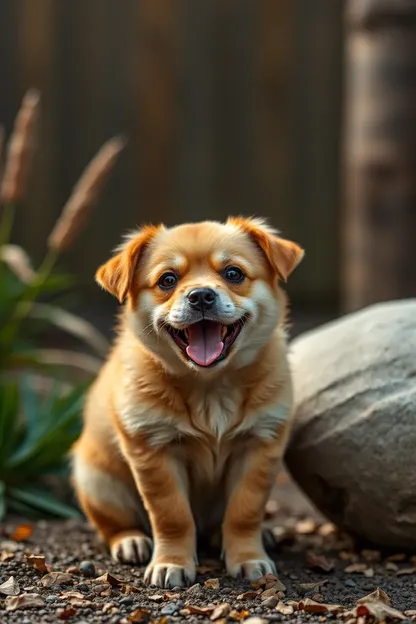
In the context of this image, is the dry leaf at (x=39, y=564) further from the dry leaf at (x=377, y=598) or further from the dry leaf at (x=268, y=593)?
the dry leaf at (x=377, y=598)

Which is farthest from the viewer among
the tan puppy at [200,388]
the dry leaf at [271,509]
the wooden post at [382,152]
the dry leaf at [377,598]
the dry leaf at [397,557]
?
the wooden post at [382,152]

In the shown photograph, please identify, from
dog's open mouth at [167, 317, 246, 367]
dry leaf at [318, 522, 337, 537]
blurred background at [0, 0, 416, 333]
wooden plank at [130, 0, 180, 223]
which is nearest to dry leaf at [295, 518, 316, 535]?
dry leaf at [318, 522, 337, 537]

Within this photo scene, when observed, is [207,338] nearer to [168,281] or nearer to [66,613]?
[168,281]

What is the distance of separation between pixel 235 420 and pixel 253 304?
0.43 meters

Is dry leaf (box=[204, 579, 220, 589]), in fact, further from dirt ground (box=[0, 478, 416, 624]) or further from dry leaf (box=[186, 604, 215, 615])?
dry leaf (box=[186, 604, 215, 615])

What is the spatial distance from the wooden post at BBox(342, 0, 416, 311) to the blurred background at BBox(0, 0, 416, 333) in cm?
164

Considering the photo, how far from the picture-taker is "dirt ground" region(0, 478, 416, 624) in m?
3.28

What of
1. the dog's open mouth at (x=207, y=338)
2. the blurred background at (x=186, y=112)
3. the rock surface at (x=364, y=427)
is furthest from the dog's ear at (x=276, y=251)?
the blurred background at (x=186, y=112)

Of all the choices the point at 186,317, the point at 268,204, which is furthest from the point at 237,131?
the point at 186,317

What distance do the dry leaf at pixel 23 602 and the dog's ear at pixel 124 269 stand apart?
1025 millimetres

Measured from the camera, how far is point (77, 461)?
432 cm

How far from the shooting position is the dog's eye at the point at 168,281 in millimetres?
3674

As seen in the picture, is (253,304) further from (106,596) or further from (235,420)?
(106,596)

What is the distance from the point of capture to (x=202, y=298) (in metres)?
3.46
